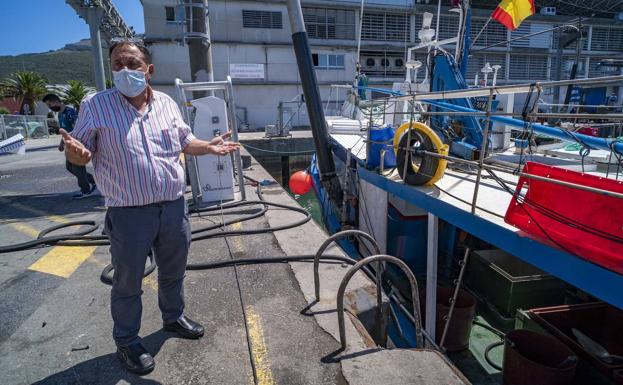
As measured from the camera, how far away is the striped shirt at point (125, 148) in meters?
2.12

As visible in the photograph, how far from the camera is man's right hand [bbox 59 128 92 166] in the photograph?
1.94m

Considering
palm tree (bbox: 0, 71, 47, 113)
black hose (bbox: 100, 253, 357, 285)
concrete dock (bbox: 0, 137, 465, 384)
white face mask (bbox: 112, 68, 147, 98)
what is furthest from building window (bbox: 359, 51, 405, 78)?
palm tree (bbox: 0, 71, 47, 113)

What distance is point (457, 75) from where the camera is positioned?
6367mm

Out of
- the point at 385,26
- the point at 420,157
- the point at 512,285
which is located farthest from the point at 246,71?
the point at 512,285

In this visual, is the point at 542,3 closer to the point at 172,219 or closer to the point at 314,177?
the point at 314,177

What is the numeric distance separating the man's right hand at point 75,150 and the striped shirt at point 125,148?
0.12m

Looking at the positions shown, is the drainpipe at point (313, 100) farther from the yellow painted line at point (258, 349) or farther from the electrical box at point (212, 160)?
the yellow painted line at point (258, 349)

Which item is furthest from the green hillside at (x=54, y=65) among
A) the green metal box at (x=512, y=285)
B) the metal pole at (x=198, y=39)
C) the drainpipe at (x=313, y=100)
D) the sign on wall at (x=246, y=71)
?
the green metal box at (x=512, y=285)

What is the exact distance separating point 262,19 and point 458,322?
23612 millimetres

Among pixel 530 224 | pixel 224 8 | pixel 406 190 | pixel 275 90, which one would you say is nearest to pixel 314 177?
pixel 406 190

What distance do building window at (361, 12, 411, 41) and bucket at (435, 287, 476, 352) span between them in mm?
25091

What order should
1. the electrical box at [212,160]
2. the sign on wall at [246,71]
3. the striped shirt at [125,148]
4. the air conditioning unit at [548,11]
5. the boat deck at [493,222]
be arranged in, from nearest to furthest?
the striped shirt at [125,148] → the boat deck at [493,222] → the electrical box at [212,160] → the sign on wall at [246,71] → the air conditioning unit at [548,11]

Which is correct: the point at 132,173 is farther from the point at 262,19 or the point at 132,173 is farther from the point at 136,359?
the point at 262,19

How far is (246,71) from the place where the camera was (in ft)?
76.7
